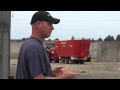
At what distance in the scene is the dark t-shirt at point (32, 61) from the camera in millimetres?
2678

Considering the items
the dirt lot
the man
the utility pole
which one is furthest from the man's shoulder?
the dirt lot

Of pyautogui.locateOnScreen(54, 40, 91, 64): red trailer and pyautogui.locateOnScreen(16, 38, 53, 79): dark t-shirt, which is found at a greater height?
pyautogui.locateOnScreen(16, 38, 53, 79): dark t-shirt

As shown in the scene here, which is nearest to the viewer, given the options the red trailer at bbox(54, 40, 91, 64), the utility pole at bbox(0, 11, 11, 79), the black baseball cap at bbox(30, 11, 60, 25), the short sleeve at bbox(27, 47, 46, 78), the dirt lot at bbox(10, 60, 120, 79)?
the short sleeve at bbox(27, 47, 46, 78)

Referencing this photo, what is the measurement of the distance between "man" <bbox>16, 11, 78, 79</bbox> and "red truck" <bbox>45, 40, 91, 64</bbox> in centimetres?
2659

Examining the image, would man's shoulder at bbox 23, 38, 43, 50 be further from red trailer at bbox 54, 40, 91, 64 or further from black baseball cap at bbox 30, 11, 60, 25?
red trailer at bbox 54, 40, 91, 64

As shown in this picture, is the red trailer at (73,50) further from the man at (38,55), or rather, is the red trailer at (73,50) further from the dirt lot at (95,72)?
the man at (38,55)

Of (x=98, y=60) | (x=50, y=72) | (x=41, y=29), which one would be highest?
(x=41, y=29)

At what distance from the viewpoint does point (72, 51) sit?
29.8 m

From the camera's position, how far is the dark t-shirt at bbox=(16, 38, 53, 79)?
2.68 meters
